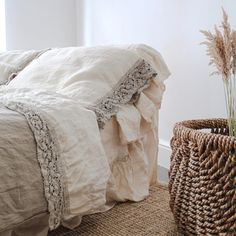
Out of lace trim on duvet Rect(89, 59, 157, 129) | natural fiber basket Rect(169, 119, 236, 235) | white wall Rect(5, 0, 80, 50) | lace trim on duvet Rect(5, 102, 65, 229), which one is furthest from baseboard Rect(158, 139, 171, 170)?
white wall Rect(5, 0, 80, 50)

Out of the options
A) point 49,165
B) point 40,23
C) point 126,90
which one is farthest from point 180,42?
point 40,23

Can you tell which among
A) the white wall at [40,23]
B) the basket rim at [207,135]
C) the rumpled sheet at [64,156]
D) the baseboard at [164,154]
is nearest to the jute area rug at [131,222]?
the rumpled sheet at [64,156]

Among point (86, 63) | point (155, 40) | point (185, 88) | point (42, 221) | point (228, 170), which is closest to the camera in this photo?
point (228, 170)

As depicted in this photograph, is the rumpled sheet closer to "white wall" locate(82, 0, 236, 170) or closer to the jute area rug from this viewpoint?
the jute area rug

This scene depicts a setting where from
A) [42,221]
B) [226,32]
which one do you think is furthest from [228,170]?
[42,221]

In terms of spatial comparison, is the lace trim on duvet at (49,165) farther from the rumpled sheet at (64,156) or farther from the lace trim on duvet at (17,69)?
the lace trim on duvet at (17,69)

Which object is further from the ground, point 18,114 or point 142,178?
point 18,114

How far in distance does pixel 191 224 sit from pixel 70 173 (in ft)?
1.55

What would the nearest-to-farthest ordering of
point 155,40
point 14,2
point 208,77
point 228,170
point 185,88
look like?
1. point 228,170
2. point 208,77
3. point 185,88
4. point 155,40
5. point 14,2

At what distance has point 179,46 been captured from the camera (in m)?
2.02

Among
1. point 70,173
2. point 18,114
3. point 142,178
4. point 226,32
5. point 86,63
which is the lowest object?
point 142,178

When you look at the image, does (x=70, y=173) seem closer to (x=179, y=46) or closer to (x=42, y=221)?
(x=42, y=221)

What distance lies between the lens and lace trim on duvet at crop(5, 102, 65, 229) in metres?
1.01

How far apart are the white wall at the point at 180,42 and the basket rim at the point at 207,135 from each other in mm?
385
